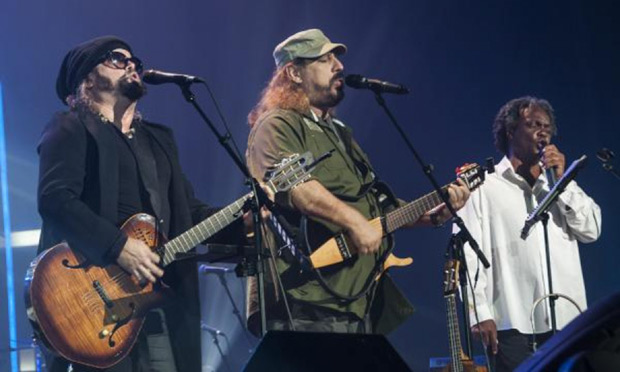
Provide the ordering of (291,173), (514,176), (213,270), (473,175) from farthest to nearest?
(213,270)
(514,176)
(473,175)
(291,173)

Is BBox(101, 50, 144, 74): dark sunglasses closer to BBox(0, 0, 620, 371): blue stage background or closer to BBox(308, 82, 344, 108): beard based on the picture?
BBox(308, 82, 344, 108): beard

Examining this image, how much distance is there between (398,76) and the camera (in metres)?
8.08

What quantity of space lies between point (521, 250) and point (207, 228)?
2.26 metres

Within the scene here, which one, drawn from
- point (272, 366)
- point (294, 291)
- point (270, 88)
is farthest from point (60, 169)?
point (272, 366)

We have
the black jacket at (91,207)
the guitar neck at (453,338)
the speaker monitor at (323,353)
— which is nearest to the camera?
the speaker monitor at (323,353)

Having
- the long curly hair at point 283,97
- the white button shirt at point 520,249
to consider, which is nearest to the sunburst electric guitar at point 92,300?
the long curly hair at point 283,97

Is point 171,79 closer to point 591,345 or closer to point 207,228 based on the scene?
point 207,228

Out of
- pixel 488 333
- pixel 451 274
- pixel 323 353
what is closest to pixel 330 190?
pixel 451 274

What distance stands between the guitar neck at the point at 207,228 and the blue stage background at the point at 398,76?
4017 mm

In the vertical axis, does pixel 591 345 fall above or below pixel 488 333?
above

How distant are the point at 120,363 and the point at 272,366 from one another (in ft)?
6.53

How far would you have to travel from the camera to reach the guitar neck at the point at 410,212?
4.52m

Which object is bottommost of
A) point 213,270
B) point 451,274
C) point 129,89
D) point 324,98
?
point 213,270

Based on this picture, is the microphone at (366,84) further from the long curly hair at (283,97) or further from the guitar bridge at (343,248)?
the guitar bridge at (343,248)
